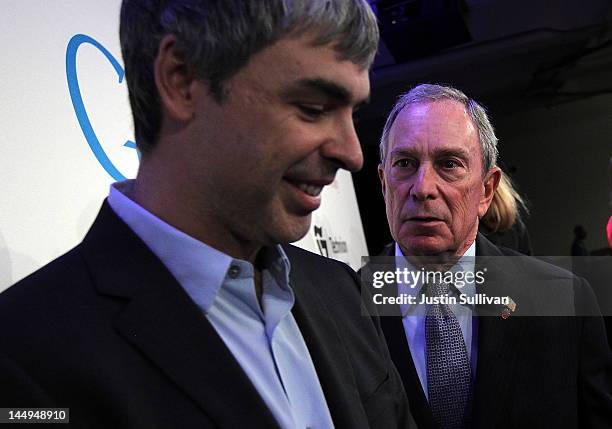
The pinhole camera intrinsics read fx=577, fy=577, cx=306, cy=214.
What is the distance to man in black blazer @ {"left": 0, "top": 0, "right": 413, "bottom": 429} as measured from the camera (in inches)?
27.1

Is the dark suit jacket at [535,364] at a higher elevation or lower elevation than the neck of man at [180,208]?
lower

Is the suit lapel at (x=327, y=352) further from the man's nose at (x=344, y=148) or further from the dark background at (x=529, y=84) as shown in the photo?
the dark background at (x=529, y=84)

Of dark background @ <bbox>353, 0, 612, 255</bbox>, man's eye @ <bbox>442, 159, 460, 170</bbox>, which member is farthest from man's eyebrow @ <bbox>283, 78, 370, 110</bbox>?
dark background @ <bbox>353, 0, 612, 255</bbox>

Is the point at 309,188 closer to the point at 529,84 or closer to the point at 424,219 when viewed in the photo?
the point at 424,219

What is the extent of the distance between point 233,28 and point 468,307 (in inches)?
40.5

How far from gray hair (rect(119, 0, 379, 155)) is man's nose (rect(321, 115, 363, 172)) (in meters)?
0.10

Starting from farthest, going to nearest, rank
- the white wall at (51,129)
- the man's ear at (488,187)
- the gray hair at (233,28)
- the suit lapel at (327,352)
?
the man's ear at (488,187), the white wall at (51,129), the suit lapel at (327,352), the gray hair at (233,28)

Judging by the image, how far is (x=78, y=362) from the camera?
2.19ft

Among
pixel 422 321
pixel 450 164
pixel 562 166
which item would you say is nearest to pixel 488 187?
pixel 450 164

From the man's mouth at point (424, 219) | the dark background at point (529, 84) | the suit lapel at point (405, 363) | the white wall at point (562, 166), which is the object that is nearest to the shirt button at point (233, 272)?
the suit lapel at point (405, 363)

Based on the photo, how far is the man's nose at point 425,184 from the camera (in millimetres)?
1553

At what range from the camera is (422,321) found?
1.48 m

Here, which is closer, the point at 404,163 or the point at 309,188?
the point at 309,188

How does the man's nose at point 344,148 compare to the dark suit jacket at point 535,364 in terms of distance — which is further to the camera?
the dark suit jacket at point 535,364
